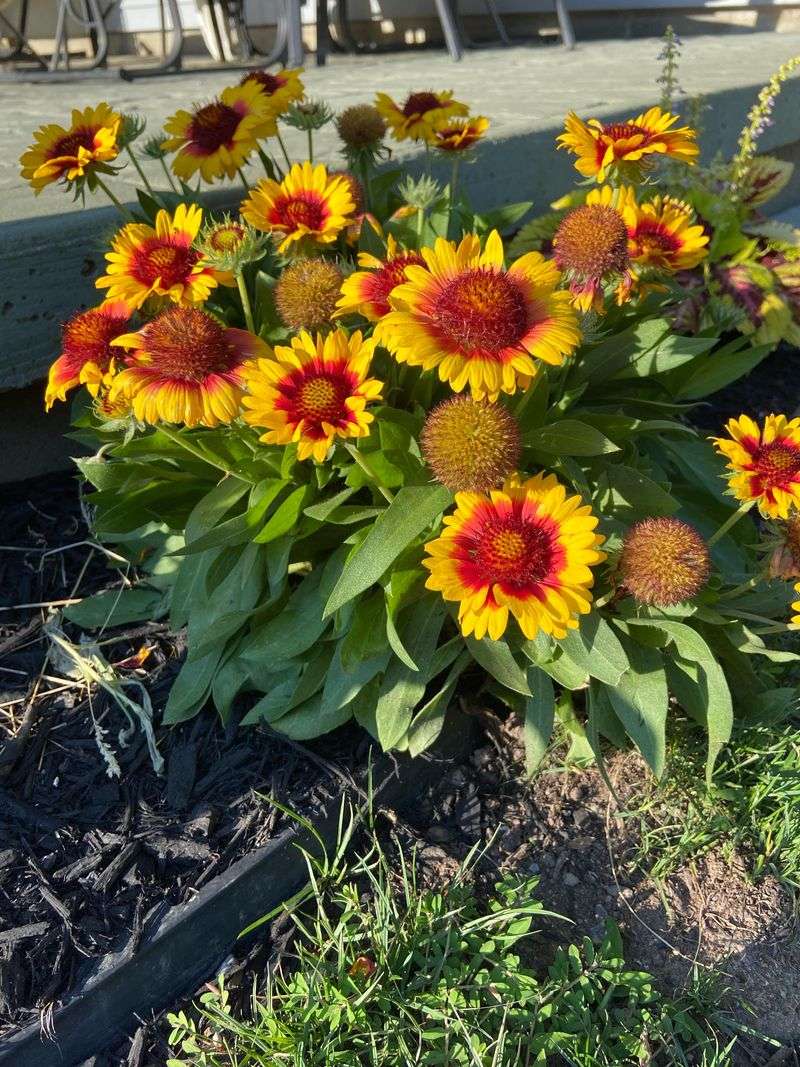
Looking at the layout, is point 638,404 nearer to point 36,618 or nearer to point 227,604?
point 227,604

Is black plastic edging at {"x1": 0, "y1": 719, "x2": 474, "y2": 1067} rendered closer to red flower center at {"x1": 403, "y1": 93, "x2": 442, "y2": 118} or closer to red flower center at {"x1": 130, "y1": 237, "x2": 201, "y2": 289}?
red flower center at {"x1": 130, "y1": 237, "x2": 201, "y2": 289}

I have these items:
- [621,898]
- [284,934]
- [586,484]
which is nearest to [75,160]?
[586,484]

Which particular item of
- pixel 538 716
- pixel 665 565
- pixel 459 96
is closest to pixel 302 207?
pixel 665 565

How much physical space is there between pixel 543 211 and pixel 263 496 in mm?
1849

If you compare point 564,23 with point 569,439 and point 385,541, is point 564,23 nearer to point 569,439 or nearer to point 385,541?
point 569,439

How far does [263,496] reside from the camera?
1.53 meters

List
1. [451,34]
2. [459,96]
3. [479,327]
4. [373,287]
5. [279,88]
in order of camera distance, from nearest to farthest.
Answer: [479,327] → [373,287] → [279,88] → [459,96] → [451,34]

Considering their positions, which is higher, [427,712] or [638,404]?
[638,404]

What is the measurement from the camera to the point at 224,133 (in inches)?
66.4

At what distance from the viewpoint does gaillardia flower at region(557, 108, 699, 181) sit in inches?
60.1

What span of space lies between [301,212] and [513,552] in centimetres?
76

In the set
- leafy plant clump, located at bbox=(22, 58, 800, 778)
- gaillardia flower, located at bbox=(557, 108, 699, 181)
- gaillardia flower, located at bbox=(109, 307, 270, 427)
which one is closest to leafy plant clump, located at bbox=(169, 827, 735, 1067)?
leafy plant clump, located at bbox=(22, 58, 800, 778)

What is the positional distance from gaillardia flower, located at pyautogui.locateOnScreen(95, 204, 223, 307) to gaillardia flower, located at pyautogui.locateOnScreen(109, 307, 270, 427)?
0.09 metres

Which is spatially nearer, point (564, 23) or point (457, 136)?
point (457, 136)
